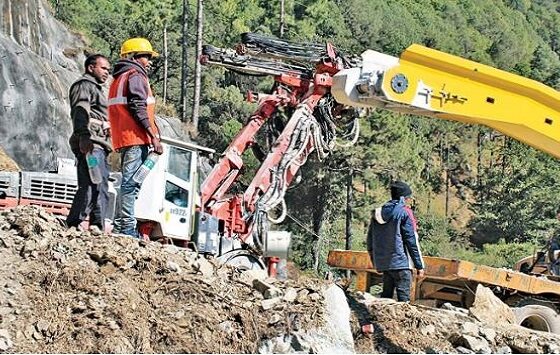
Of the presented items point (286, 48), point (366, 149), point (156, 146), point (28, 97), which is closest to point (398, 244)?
point (156, 146)

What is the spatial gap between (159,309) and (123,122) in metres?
2.46

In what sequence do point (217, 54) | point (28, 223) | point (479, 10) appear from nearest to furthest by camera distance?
1. point (28, 223)
2. point (217, 54)
3. point (479, 10)

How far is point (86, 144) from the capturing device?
31.7ft

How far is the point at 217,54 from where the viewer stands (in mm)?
18094

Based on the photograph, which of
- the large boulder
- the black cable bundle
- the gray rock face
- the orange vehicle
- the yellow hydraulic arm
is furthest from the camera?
the gray rock face

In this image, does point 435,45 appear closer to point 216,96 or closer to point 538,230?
point 538,230

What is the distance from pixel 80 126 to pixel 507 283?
561cm

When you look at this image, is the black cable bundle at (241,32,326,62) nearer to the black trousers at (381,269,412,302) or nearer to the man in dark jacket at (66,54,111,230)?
the black trousers at (381,269,412,302)

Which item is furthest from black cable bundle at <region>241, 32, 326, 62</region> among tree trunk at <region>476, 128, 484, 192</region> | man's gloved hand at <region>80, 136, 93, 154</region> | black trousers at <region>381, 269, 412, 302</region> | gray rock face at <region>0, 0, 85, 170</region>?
tree trunk at <region>476, 128, 484, 192</region>

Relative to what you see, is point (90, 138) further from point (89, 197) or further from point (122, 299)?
point (122, 299)

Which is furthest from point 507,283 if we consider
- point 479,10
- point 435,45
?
point 479,10

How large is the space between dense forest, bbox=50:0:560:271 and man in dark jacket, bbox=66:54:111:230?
629 inches

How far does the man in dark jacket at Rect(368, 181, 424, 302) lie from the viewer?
1052 centimetres

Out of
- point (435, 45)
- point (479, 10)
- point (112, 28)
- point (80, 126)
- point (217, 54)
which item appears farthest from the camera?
point (479, 10)
